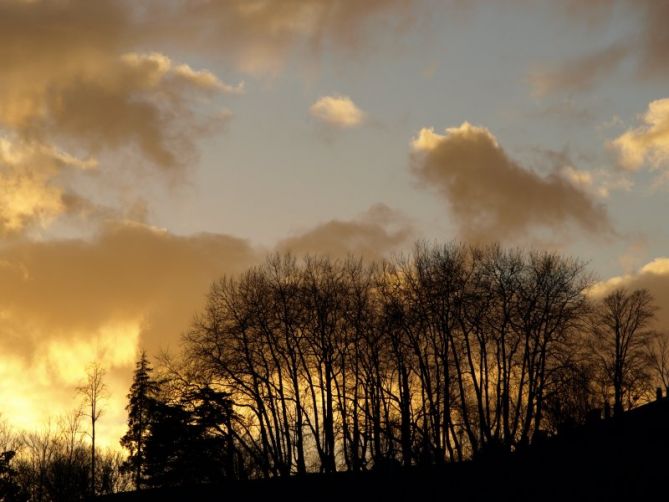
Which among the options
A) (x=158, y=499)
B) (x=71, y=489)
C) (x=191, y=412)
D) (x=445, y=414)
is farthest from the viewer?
(x=71, y=489)

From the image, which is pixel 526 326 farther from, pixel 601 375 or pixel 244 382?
pixel 244 382

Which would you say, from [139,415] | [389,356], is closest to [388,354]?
[389,356]

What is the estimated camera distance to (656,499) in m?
25.3

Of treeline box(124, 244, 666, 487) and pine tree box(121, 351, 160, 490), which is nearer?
treeline box(124, 244, 666, 487)

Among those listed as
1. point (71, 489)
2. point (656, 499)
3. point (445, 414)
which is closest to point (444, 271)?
point (445, 414)

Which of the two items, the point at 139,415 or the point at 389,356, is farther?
the point at 139,415

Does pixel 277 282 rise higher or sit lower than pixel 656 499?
higher

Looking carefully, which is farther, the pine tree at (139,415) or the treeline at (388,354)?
the pine tree at (139,415)

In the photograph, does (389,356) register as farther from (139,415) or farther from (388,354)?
(139,415)

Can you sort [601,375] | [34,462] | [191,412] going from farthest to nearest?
[34,462] < [601,375] < [191,412]

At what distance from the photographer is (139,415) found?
258 feet

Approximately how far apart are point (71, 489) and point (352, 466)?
151ft

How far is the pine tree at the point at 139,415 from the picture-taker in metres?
75.9

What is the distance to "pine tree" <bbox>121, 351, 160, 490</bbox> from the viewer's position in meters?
75.9
